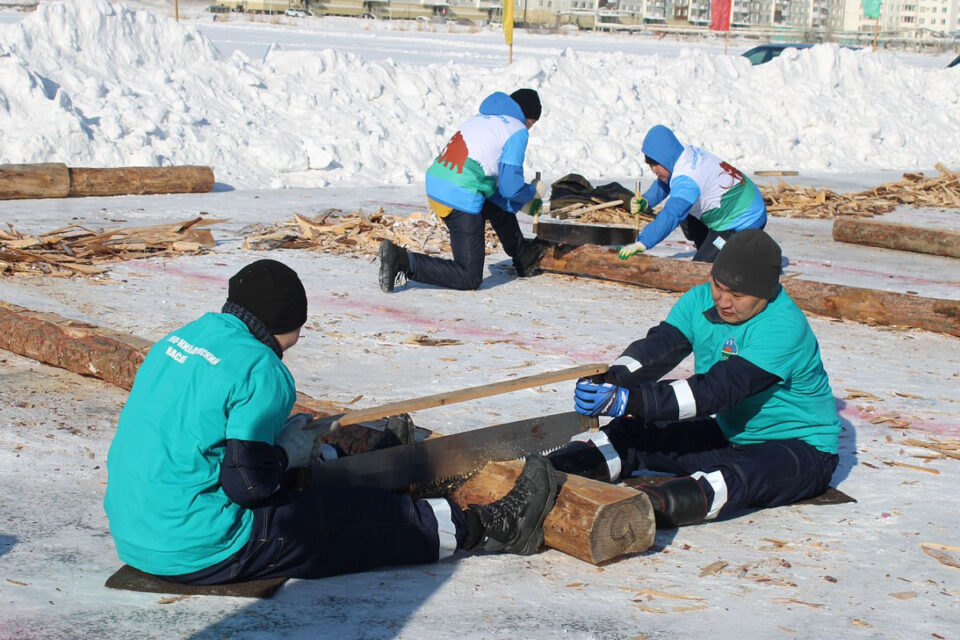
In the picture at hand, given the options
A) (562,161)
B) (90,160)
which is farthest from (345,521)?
(562,161)

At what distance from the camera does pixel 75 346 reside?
21.6ft

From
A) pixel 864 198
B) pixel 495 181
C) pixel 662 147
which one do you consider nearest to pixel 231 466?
pixel 495 181

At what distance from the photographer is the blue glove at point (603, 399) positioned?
181 inches

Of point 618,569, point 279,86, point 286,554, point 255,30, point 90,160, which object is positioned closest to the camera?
point 286,554

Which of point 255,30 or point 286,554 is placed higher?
point 255,30

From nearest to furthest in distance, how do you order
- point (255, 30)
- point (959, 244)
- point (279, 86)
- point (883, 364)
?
1. point (883, 364)
2. point (959, 244)
3. point (279, 86)
4. point (255, 30)

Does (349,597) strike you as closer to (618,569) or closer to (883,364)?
(618,569)

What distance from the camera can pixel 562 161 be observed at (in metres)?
20.2

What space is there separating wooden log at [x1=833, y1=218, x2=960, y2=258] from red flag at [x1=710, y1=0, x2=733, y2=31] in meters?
20.7

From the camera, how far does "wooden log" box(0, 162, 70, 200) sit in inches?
539

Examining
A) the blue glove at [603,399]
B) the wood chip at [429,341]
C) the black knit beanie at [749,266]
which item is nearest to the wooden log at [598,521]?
the blue glove at [603,399]

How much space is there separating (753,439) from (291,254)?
6954 millimetres

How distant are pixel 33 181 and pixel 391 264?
668cm

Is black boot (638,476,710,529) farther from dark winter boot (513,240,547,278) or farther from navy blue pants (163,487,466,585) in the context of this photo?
dark winter boot (513,240,547,278)
